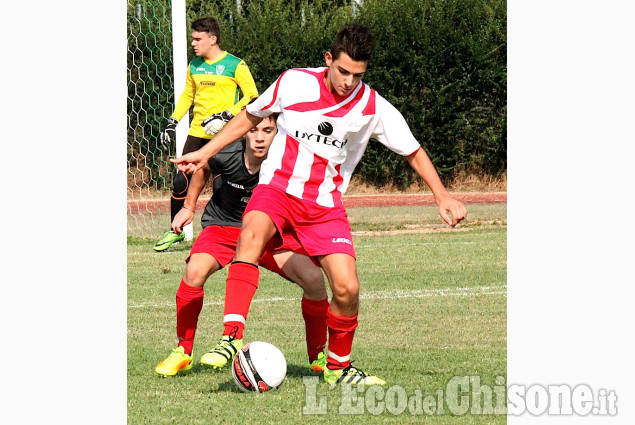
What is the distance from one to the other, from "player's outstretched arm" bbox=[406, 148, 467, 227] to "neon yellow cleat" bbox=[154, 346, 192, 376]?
1.68 metres

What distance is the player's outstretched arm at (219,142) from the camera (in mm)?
5531

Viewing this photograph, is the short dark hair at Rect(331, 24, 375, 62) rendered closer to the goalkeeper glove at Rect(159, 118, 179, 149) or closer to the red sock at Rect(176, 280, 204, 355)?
the red sock at Rect(176, 280, 204, 355)

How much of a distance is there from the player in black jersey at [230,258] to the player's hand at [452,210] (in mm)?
838

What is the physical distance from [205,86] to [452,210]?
650 cm

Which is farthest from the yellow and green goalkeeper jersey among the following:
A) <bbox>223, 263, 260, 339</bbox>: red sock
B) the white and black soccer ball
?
the white and black soccer ball

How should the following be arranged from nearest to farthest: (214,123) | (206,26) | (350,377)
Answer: (350,377) → (214,123) → (206,26)

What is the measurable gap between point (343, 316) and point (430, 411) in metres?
0.89

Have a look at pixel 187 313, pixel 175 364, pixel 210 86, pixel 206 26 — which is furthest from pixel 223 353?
pixel 206 26

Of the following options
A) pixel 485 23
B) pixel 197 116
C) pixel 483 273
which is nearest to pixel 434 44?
pixel 485 23

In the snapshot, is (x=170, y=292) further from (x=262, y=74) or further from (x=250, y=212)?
(x=262, y=74)

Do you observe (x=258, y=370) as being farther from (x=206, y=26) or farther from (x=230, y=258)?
(x=206, y=26)

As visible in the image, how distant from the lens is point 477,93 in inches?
778

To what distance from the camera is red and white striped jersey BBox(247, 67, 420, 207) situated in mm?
5648

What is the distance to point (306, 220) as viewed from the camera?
566cm
